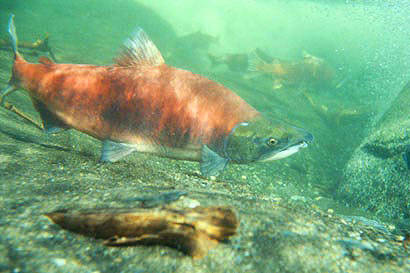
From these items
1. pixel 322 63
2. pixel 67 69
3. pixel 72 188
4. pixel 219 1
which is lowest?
pixel 72 188

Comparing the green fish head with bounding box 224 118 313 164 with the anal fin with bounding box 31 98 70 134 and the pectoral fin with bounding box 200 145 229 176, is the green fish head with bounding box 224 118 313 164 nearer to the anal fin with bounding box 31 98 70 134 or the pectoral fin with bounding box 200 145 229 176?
the pectoral fin with bounding box 200 145 229 176

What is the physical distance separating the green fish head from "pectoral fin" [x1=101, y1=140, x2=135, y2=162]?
3.26 feet

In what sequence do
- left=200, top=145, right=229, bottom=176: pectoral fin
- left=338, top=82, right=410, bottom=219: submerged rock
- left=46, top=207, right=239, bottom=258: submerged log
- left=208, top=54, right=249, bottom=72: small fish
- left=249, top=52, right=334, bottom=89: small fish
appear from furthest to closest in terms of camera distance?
1. left=208, top=54, right=249, bottom=72: small fish
2. left=249, top=52, right=334, bottom=89: small fish
3. left=338, top=82, right=410, bottom=219: submerged rock
4. left=200, top=145, right=229, bottom=176: pectoral fin
5. left=46, top=207, right=239, bottom=258: submerged log

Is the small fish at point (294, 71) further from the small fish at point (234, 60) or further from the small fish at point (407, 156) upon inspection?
the small fish at point (407, 156)

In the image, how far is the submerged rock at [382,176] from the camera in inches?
167

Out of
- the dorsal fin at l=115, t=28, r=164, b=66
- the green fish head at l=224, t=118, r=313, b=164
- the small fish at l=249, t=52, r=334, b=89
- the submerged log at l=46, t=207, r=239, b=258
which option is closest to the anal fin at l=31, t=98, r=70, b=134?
the dorsal fin at l=115, t=28, r=164, b=66

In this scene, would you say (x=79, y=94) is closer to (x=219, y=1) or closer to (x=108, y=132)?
(x=108, y=132)

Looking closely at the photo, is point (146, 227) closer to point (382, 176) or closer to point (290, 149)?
point (290, 149)

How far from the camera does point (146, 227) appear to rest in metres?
1.19

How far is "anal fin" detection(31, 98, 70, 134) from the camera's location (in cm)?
243

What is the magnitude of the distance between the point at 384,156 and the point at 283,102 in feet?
21.4

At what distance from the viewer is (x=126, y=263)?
1093 millimetres

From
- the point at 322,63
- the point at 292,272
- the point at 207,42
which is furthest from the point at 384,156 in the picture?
the point at 207,42

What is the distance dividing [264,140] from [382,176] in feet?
12.7
